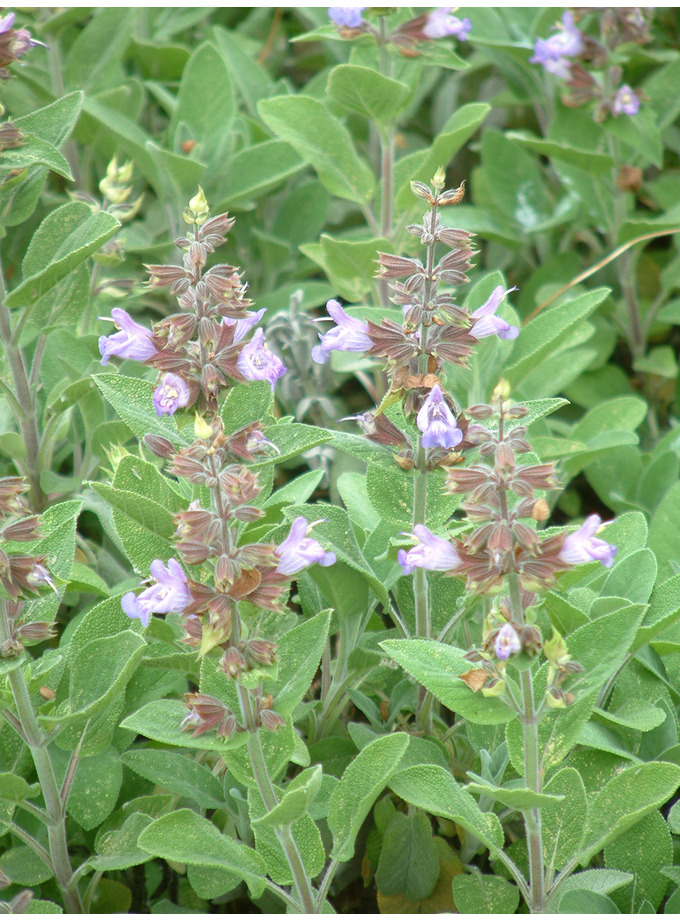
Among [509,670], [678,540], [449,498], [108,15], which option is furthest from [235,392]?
[108,15]

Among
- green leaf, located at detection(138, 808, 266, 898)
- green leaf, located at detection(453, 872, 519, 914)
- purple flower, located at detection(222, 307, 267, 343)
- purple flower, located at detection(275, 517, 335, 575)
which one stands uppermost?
purple flower, located at detection(222, 307, 267, 343)

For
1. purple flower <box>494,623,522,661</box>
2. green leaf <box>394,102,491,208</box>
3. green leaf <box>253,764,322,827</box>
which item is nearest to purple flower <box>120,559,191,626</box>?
green leaf <box>253,764,322,827</box>

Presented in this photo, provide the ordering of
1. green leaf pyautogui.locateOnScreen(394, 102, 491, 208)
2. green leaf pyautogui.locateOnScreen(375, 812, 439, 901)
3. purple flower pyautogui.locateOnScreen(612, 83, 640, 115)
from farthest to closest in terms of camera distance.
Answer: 1. purple flower pyautogui.locateOnScreen(612, 83, 640, 115)
2. green leaf pyautogui.locateOnScreen(394, 102, 491, 208)
3. green leaf pyautogui.locateOnScreen(375, 812, 439, 901)

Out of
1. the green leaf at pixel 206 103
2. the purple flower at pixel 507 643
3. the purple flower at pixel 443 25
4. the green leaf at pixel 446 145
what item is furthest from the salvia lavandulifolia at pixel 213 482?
the green leaf at pixel 206 103

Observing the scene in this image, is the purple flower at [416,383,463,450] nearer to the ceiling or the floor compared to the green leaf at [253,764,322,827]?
nearer to the ceiling

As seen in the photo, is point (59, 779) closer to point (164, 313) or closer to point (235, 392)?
point (235, 392)

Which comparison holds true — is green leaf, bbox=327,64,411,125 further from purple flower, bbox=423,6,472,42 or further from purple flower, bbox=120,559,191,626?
purple flower, bbox=120,559,191,626

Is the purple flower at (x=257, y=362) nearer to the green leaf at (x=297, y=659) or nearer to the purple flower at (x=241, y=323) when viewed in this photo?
the purple flower at (x=241, y=323)

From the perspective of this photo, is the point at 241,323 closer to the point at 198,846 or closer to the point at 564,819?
the point at 198,846
